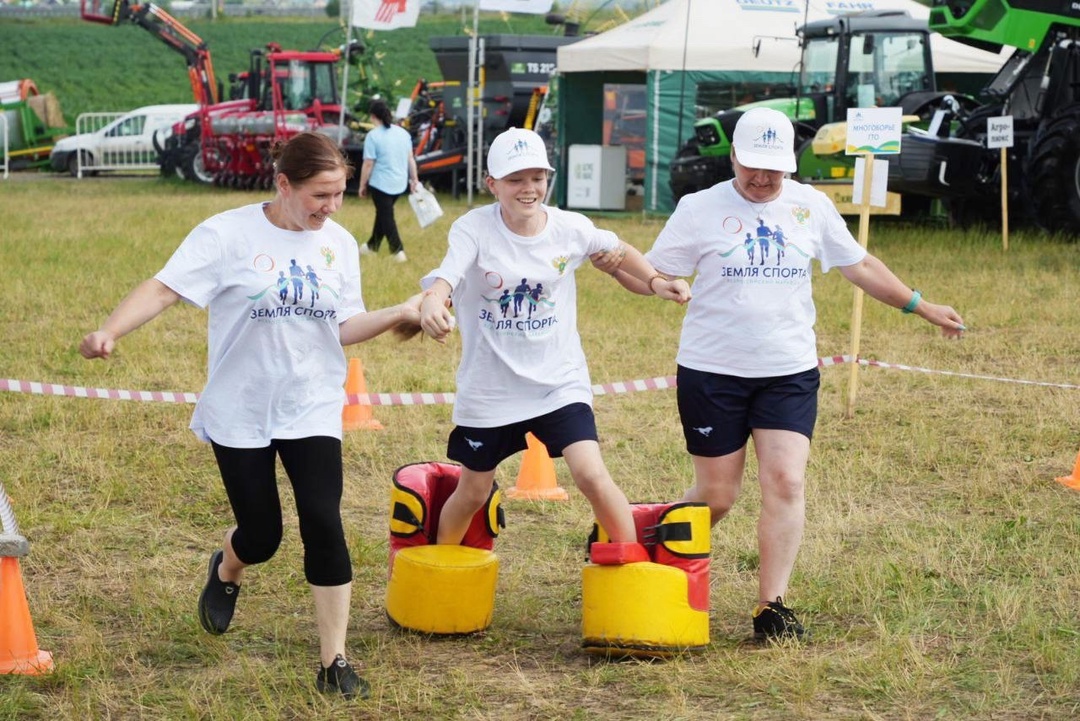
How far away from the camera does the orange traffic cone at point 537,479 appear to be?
6.79 m

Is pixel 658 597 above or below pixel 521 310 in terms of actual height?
below

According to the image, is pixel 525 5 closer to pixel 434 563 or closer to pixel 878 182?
pixel 878 182

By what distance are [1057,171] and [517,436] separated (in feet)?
41.3

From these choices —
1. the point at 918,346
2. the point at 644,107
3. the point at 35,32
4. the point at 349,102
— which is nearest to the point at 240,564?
the point at 918,346

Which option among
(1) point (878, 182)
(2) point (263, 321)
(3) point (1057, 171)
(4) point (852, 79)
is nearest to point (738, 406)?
(2) point (263, 321)

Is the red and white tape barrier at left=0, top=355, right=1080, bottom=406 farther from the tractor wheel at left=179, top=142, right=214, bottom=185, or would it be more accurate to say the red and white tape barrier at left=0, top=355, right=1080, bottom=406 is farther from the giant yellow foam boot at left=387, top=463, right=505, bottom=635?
the tractor wheel at left=179, top=142, right=214, bottom=185

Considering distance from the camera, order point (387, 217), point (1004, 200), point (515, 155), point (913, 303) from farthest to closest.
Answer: point (387, 217), point (1004, 200), point (913, 303), point (515, 155)

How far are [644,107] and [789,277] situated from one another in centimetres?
1976

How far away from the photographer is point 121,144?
1395 inches

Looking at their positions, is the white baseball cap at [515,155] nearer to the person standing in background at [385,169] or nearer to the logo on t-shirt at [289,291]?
the logo on t-shirt at [289,291]

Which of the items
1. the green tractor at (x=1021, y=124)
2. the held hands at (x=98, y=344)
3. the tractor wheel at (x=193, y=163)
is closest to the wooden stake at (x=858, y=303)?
the held hands at (x=98, y=344)

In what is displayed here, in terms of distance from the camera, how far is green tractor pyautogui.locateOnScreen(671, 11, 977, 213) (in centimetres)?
1800

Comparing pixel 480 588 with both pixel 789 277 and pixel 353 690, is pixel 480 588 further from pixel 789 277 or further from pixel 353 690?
pixel 789 277

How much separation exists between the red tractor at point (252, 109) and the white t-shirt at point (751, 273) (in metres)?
22.7
